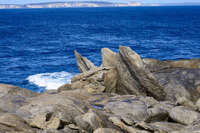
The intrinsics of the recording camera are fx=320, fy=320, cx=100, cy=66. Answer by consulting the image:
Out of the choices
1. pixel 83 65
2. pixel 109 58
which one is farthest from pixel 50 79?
pixel 109 58

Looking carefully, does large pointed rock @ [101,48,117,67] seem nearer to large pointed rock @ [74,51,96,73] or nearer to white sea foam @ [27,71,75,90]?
large pointed rock @ [74,51,96,73]

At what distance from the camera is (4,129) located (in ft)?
38.8

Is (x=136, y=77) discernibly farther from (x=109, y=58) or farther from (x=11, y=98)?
(x=11, y=98)

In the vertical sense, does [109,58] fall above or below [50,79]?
above

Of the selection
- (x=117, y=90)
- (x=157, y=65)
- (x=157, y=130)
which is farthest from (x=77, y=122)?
(x=157, y=65)

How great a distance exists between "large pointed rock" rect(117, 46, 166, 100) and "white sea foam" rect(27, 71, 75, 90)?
1514 cm

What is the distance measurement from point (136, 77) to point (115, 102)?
4.20 meters

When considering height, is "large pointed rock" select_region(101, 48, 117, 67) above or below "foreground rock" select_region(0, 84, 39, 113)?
above

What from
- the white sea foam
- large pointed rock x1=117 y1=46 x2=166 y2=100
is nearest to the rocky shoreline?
large pointed rock x1=117 y1=46 x2=166 y2=100

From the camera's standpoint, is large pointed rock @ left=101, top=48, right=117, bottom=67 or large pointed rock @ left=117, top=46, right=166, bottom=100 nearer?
large pointed rock @ left=117, top=46, right=166, bottom=100

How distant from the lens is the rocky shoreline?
1296 centimetres

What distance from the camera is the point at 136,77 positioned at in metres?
21.1

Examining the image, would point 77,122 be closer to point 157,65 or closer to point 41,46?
point 157,65

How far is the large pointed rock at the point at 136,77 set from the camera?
67.8 feet
